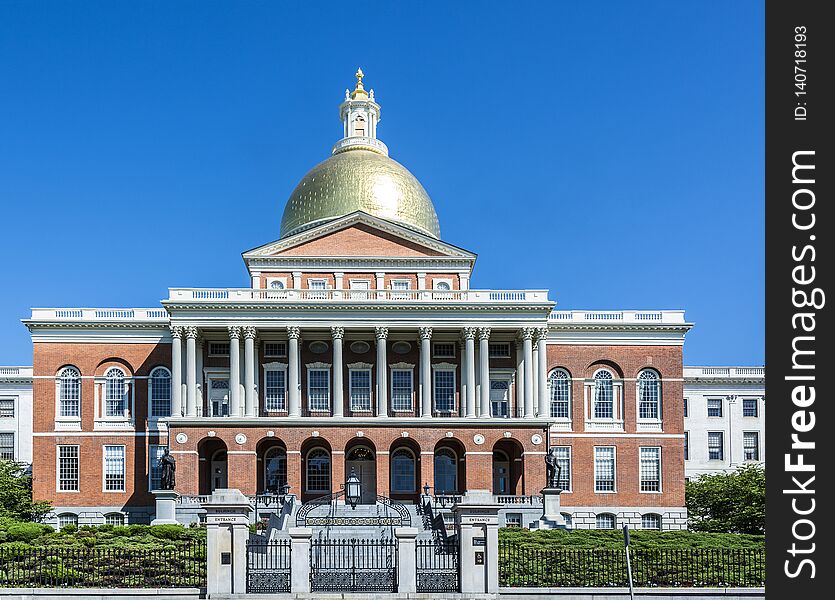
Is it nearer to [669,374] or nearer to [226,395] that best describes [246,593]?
[226,395]

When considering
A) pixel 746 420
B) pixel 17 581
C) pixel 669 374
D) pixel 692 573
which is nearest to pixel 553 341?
pixel 669 374

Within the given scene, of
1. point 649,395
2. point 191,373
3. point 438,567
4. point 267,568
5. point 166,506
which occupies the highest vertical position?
point 191,373

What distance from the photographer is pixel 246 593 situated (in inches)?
1171

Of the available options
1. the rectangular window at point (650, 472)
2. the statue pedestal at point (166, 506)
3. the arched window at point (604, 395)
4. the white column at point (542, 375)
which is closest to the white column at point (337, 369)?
the statue pedestal at point (166, 506)

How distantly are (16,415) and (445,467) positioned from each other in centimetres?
4265

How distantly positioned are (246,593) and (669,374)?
43.8 meters

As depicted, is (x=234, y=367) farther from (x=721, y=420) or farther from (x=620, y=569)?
(x=721, y=420)

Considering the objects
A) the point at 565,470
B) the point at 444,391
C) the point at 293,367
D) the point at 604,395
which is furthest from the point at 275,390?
the point at 604,395

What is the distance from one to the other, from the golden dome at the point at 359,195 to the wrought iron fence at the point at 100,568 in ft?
137

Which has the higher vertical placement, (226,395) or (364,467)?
(226,395)

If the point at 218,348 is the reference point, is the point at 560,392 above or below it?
below

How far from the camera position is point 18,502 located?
64.8 metres

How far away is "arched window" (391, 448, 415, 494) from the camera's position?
214ft

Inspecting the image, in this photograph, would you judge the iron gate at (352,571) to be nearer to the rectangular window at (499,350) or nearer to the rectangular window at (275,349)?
the rectangular window at (275,349)
